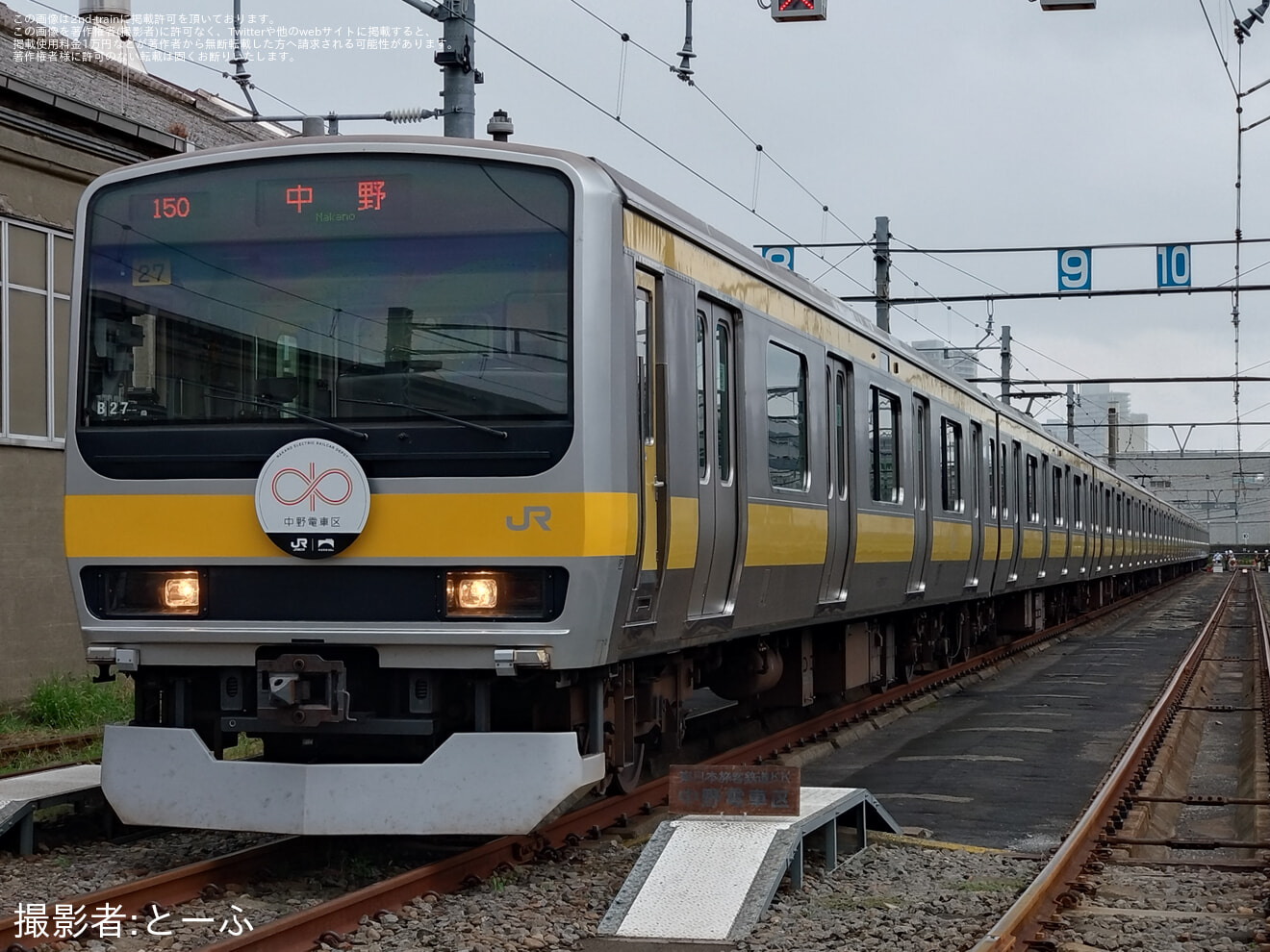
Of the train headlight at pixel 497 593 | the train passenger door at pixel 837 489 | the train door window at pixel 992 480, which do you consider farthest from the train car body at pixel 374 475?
the train door window at pixel 992 480

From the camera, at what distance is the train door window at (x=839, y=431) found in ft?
34.3

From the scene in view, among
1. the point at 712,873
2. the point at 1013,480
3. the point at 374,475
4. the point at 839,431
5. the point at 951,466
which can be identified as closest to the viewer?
the point at 712,873

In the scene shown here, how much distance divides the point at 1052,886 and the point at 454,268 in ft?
11.2

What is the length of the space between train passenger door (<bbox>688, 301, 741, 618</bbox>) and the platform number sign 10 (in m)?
2.51

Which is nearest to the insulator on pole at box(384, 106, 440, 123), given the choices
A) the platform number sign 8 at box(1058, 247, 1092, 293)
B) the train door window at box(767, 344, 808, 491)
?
the train door window at box(767, 344, 808, 491)

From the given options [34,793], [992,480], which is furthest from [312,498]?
[992,480]

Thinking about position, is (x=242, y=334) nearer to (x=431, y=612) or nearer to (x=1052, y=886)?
(x=431, y=612)

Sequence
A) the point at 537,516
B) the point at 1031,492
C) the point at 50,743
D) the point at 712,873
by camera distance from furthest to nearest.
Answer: the point at 1031,492, the point at 50,743, the point at 537,516, the point at 712,873

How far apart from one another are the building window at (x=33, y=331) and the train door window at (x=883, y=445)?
637 centimetres

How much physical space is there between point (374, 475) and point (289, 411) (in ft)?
1.51

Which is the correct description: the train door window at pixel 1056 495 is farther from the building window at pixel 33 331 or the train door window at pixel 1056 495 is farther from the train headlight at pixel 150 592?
the train headlight at pixel 150 592

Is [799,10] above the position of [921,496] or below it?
above

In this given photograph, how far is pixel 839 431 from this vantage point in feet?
34.8

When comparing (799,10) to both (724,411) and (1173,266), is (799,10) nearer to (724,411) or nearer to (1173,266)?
(724,411)
